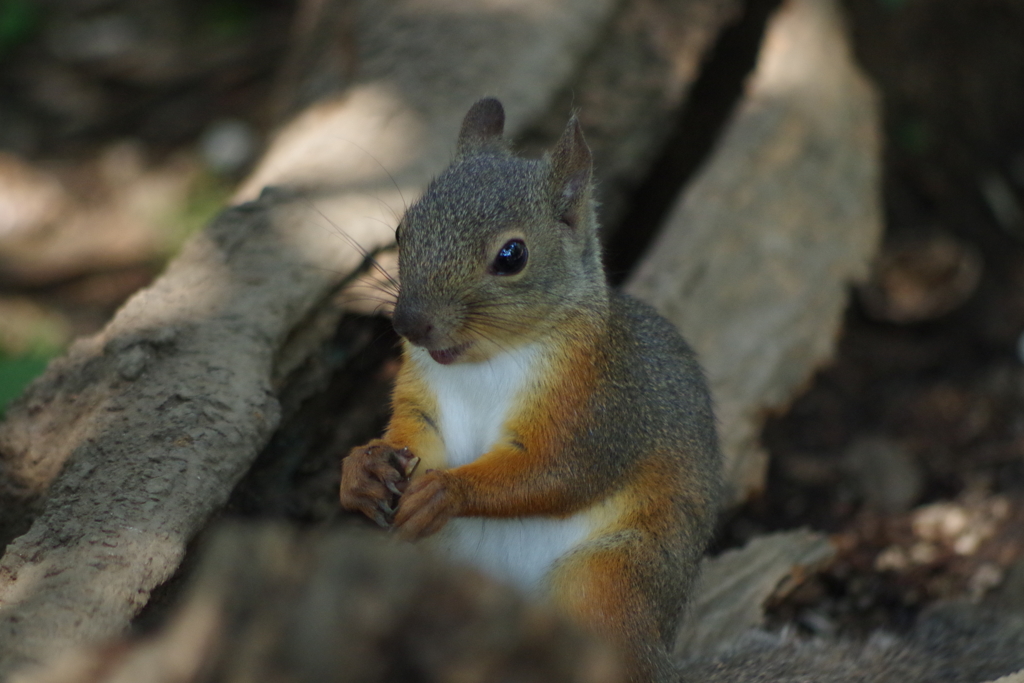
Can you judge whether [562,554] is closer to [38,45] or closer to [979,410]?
[979,410]

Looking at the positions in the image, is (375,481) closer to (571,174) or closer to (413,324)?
(413,324)

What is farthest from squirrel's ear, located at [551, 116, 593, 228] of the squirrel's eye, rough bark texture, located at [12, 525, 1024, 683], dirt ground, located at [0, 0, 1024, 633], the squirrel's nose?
rough bark texture, located at [12, 525, 1024, 683]

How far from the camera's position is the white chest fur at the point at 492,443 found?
314 centimetres

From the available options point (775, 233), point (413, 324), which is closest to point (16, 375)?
point (413, 324)

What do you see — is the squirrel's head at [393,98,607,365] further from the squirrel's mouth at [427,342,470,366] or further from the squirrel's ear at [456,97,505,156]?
the squirrel's ear at [456,97,505,156]

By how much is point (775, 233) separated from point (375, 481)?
109 inches

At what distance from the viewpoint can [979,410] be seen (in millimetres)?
5246

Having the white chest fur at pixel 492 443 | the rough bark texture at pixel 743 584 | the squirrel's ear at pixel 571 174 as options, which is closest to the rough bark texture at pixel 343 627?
the white chest fur at pixel 492 443

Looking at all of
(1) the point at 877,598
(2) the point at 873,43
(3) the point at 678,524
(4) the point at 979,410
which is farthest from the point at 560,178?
(2) the point at 873,43

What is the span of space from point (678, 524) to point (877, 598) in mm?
1510

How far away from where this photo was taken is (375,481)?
3033 millimetres

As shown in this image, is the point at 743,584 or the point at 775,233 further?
the point at 775,233

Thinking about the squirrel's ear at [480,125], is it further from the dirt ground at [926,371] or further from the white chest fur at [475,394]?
the dirt ground at [926,371]

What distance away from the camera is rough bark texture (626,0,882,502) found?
182 inches
